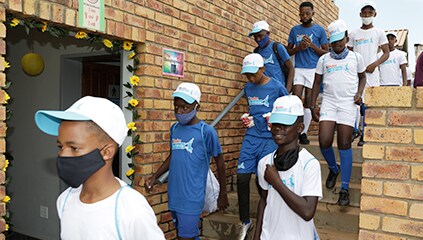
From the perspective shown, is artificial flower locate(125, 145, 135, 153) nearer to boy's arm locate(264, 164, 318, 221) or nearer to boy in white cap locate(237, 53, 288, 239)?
boy in white cap locate(237, 53, 288, 239)

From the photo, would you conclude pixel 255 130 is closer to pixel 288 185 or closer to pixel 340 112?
pixel 340 112

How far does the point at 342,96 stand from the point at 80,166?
113 inches

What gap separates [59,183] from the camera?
17.6ft

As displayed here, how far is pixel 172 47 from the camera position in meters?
4.13

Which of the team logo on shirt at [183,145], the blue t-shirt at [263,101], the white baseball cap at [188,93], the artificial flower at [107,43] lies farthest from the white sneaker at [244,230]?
the artificial flower at [107,43]

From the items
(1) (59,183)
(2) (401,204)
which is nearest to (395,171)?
(2) (401,204)

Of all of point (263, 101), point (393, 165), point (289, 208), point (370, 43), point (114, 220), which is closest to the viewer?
point (114, 220)

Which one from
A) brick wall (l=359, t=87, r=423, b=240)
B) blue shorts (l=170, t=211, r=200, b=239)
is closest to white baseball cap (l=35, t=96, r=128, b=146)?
brick wall (l=359, t=87, r=423, b=240)

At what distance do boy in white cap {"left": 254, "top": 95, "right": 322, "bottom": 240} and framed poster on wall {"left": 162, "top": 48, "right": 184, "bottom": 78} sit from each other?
1.65 meters

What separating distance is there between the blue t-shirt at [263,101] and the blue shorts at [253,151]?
0.18 ft

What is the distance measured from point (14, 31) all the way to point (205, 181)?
3.61 m

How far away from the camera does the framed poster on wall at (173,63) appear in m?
4.03

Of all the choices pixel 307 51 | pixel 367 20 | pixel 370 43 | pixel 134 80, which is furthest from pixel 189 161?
pixel 367 20

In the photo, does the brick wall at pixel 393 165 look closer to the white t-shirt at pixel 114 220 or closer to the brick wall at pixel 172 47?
the white t-shirt at pixel 114 220
